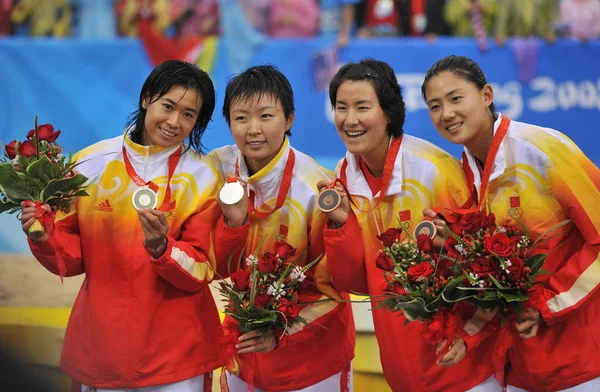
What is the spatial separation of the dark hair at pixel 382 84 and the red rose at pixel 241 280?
0.71 meters

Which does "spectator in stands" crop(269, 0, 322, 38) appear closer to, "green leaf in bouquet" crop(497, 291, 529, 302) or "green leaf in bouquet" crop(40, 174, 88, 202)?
"green leaf in bouquet" crop(40, 174, 88, 202)

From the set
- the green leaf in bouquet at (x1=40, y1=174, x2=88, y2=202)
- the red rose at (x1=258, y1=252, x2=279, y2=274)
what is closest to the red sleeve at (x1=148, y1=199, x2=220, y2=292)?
the red rose at (x1=258, y1=252, x2=279, y2=274)

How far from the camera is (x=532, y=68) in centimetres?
631

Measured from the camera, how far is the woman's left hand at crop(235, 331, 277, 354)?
268 cm

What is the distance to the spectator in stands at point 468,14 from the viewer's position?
20.8 ft

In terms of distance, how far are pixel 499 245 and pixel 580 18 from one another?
4.48 metres

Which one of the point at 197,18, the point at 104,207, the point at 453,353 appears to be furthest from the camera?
the point at 197,18

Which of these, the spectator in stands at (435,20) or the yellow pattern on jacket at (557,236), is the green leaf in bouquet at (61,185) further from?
the spectator in stands at (435,20)

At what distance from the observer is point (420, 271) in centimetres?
241

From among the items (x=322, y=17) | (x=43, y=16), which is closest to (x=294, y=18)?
(x=322, y=17)

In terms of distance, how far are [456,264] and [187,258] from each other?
2.95ft

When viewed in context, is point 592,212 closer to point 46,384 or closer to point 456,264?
point 456,264

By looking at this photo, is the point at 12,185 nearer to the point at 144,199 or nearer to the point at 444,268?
the point at 144,199

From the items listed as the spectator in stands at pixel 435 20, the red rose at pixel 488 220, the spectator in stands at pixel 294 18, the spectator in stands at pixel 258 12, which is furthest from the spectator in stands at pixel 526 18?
the red rose at pixel 488 220
